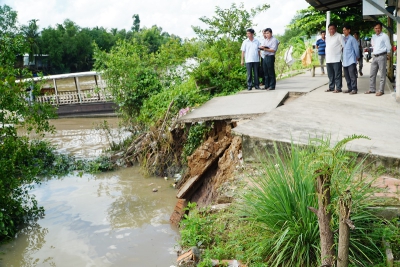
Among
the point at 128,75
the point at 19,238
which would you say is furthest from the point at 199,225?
the point at 128,75

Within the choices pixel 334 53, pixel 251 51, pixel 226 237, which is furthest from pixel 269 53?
pixel 226 237

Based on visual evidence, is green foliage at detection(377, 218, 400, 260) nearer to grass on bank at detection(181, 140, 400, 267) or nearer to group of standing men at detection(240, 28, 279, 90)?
grass on bank at detection(181, 140, 400, 267)

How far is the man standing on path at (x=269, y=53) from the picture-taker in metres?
10.5

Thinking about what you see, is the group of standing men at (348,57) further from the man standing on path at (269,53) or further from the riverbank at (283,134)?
the man standing on path at (269,53)

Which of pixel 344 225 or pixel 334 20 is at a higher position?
pixel 334 20

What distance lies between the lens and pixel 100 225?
7.93 metres

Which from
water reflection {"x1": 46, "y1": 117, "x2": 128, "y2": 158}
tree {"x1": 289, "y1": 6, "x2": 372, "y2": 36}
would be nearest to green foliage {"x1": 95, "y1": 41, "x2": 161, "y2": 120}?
water reflection {"x1": 46, "y1": 117, "x2": 128, "y2": 158}

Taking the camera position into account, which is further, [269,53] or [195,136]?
[269,53]

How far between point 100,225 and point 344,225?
581 centimetres

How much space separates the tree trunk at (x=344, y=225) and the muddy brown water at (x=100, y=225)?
11.5 ft

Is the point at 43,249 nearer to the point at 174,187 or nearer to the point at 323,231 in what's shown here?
the point at 174,187

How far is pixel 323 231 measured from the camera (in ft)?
10.4

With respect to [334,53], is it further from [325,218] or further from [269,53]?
[325,218]

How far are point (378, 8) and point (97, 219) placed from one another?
6538mm
